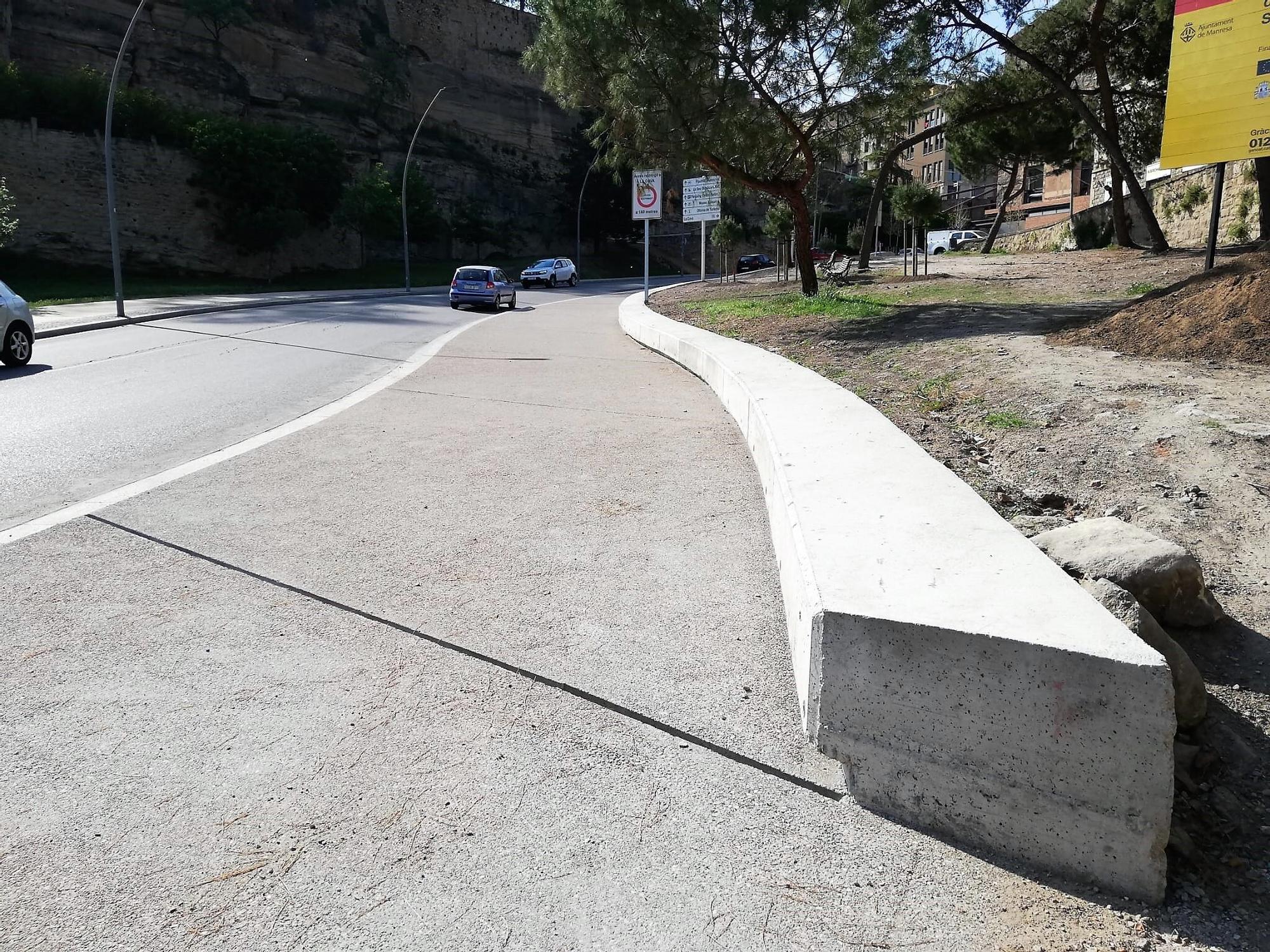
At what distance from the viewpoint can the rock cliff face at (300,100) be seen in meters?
44.8

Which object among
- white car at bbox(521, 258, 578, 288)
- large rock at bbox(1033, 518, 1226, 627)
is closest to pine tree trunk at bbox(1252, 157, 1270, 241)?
large rock at bbox(1033, 518, 1226, 627)

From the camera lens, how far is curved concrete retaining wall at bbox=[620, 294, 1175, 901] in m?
2.48

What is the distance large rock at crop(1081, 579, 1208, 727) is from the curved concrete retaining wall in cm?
25

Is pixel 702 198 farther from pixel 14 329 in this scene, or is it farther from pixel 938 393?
pixel 938 393

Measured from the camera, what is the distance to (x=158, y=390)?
11.2m

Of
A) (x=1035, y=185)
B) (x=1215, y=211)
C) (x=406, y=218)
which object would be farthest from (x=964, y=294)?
(x=1035, y=185)

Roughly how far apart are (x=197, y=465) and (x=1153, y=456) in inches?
253

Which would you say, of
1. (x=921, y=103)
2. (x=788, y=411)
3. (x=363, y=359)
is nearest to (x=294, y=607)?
(x=788, y=411)

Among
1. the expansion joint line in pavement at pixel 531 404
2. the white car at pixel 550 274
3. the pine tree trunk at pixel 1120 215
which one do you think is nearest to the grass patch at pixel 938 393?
the expansion joint line in pavement at pixel 531 404

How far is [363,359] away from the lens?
1465 cm

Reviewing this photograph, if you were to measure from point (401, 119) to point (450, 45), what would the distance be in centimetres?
1398

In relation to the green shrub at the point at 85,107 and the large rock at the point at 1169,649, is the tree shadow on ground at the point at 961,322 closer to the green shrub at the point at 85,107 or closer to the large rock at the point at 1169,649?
the large rock at the point at 1169,649

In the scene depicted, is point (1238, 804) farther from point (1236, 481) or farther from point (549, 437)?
point (549, 437)

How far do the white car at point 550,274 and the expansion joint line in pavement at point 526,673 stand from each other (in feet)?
147
